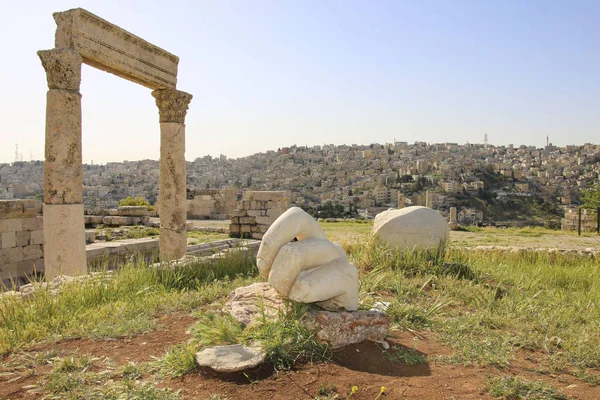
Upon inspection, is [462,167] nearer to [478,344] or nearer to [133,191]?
[133,191]

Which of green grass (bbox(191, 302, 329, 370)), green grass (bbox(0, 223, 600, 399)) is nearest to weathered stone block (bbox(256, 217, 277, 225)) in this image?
green grass (bbox(0, 223, 600, 399))

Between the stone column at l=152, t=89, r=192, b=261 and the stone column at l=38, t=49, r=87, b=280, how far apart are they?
2.40 meters

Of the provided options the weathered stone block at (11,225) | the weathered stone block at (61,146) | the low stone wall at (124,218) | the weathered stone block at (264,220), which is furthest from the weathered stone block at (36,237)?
the low stone wall at (124,218)

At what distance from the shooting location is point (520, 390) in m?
2.97

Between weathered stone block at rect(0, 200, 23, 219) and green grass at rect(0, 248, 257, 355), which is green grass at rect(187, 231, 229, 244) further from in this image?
green grass at rect(0, 248, 257, 355)

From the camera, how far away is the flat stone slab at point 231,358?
10.4 ft

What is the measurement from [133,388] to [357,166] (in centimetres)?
6887

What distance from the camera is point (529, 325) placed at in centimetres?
450

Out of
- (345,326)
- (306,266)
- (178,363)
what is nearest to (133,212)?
(306,266)

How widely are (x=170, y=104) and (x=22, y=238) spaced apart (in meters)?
4.28

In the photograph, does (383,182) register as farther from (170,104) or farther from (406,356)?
(406,356)

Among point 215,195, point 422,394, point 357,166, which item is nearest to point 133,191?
point 215,195

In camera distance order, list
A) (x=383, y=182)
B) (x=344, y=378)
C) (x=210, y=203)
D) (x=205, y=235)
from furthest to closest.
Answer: (x=383, y=182) → (x=210, y=203) → (x=205, y=235) → (x=344, y=378)

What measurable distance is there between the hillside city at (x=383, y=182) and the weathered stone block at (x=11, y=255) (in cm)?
1204
